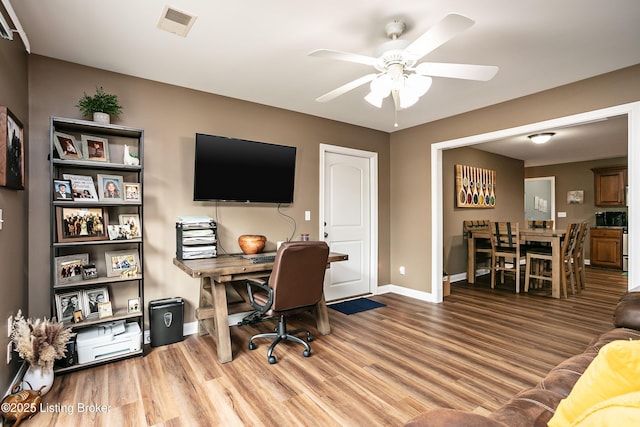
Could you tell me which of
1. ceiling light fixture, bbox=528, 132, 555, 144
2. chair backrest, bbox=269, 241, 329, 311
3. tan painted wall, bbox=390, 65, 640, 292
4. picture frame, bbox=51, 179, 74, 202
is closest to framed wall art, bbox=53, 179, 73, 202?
picture frame, bbox=51, 179, 74, 202

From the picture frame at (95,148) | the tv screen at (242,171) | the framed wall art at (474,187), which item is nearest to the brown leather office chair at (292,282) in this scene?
the tv screen at (242,171)

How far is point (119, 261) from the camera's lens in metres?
2.68

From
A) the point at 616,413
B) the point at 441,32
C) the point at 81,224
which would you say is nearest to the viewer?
the point at 616,413

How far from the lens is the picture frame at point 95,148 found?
2584 millimetres

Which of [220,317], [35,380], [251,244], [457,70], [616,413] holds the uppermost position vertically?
[457,70]

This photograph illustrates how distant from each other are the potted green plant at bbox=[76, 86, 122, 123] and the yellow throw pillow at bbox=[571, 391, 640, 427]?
3.23 m

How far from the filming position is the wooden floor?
1897 millimetres

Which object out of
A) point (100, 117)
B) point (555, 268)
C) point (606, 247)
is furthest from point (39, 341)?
point (606, 247)

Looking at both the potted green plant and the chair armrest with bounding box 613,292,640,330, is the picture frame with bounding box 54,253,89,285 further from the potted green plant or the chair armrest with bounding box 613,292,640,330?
the chair armrest with bounding box 613,292,640,330

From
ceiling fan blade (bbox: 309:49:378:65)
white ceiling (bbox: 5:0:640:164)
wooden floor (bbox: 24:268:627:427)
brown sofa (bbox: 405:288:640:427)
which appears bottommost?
wooden floor (bbox: 24:268:627:427)

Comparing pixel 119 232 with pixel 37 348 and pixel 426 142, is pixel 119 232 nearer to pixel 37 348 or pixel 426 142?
pixel 37 348

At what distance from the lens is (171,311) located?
2.88 meters

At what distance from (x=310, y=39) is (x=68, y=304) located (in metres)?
2.77

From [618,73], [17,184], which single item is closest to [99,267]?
[17,184]
